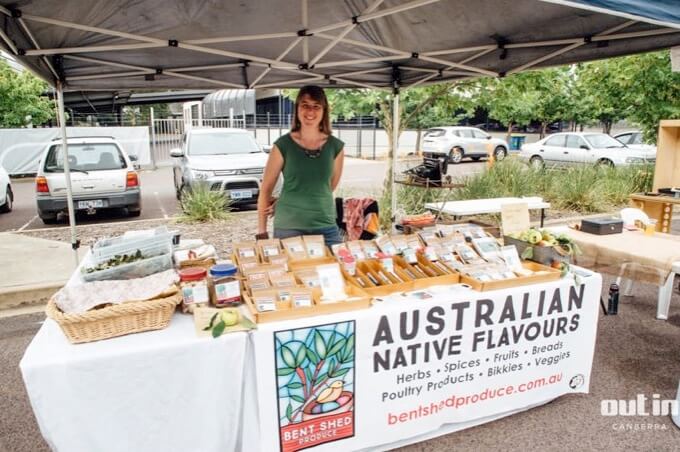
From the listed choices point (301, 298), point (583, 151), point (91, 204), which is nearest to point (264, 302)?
point (301, 298)

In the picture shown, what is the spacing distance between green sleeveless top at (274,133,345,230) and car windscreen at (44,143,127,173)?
6.02 metres

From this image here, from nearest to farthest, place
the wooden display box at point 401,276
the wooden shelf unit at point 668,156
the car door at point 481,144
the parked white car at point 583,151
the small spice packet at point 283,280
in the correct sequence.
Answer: the small spice packet at point 283,280 → the wooden display box at point 401,276 → the wooden shelf unit at point 668,156 → the parked white car at point 583,151 → the car door at point 481,144

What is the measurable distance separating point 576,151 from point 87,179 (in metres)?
13.8

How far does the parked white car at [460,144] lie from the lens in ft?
64.4

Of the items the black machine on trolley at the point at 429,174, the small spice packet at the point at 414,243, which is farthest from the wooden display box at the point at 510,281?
the black machine on trolley at the point at 429,174

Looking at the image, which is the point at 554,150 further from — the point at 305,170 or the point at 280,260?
the point at 280,260

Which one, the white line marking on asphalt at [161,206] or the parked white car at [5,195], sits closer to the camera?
the white line marking on asphalt at [161,206]

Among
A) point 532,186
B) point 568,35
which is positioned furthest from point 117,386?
point 532,186

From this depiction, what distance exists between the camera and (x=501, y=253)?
2.70m

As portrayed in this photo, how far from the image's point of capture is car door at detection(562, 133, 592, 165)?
1462cm

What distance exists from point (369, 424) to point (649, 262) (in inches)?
84.1

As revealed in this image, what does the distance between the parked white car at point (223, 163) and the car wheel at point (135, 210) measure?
32.7 inches

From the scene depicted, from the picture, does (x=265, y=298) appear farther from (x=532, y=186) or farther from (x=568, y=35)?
(x=532, y=186)

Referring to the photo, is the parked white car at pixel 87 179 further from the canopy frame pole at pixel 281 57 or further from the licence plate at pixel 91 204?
the canopy frame pole at pixel 281 57
